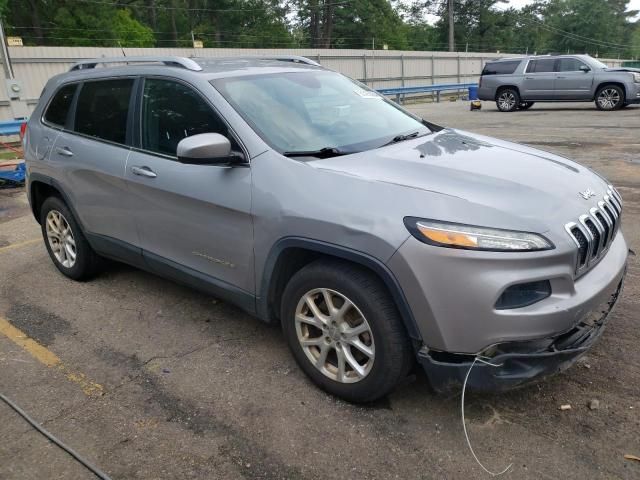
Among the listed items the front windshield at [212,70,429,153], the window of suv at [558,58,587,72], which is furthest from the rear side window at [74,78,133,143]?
the window of suv at [558,58,587,72]

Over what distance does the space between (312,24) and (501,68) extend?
38.2 meters

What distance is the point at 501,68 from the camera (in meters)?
19.1

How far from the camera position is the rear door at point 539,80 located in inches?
699

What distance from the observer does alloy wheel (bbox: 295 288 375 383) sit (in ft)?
9.05

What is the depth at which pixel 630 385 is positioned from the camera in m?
2.97

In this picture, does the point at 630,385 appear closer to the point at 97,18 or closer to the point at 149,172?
the point at 149,172

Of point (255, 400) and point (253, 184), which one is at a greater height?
point (253, 184)

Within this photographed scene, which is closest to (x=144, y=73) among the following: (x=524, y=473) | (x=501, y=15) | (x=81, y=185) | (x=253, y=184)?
(x=81, y=185)

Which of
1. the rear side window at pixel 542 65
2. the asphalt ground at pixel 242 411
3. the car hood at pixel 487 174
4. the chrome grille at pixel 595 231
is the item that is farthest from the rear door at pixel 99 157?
the rear side window at pixel 542 65

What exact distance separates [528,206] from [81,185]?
3309 millimetres

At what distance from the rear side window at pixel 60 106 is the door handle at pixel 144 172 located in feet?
4.13

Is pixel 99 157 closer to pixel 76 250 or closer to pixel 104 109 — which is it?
pixel 104 109

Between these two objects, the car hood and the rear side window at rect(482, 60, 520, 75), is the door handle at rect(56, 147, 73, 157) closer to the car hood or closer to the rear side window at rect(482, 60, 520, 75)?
the car hood

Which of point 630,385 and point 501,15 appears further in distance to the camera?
point 501,15
